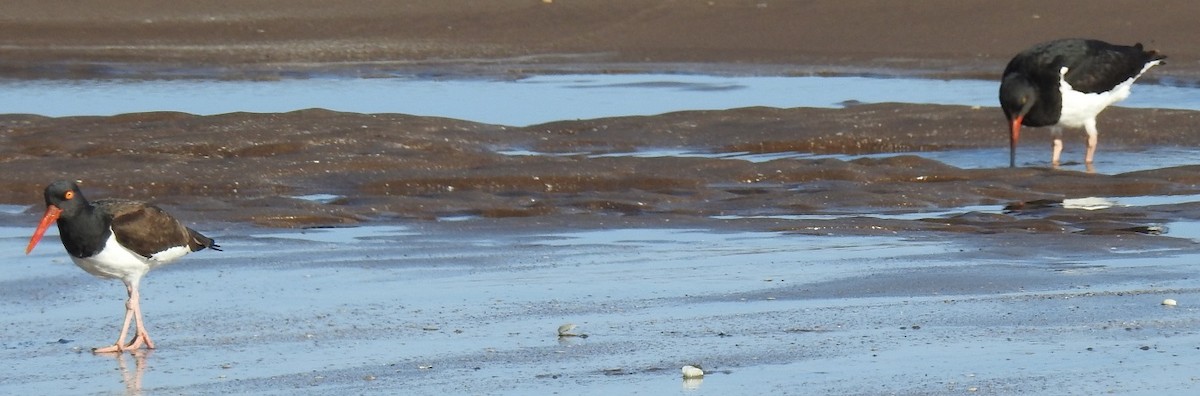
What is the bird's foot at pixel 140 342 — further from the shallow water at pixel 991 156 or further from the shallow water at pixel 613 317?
the shallow water at pixel 991 156

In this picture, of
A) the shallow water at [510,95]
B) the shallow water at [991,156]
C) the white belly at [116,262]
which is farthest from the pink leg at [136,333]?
the shallow water at [510,95]

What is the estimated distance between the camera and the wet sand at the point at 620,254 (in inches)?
238

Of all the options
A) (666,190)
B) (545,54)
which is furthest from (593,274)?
(545,54)

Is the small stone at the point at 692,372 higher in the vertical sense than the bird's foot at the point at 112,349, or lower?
higher

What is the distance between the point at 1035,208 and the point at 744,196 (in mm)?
1564

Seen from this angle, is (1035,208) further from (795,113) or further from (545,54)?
(545,54)

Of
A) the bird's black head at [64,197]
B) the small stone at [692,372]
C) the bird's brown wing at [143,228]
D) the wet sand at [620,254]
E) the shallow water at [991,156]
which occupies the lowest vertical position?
the shallow water at [991,156]

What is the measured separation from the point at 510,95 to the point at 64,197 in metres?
9.05

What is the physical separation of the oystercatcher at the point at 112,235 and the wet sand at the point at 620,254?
21 centimetres

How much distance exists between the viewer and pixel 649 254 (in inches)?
339

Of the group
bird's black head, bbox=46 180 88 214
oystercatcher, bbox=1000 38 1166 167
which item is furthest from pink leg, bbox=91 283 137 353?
oystercatcher, bbox=1000 38 1166 167

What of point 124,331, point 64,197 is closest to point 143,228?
point 64,197

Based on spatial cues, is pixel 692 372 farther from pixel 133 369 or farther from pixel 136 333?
pixel 136 333

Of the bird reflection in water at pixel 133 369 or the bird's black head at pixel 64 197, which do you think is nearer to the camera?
the bird reflection in water at pixel 133 369
